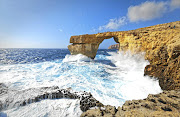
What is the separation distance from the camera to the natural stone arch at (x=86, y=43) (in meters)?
14.5

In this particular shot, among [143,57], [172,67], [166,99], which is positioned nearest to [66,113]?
[166,99]

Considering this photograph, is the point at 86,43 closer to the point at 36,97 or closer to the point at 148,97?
the point at 36,97

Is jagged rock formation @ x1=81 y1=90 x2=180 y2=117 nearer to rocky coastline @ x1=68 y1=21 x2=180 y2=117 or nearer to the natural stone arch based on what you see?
rocky coastline @ x1=68 y1=21 x2=180 y2=117

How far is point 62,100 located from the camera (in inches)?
129

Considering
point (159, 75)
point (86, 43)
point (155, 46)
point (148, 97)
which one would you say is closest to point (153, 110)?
point (148, 97)

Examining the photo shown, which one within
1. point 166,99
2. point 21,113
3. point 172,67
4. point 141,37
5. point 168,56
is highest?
point 141,37

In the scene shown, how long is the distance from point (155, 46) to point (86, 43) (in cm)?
1039

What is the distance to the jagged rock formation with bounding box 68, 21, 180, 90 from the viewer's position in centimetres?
396

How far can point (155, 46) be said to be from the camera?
22.9ft

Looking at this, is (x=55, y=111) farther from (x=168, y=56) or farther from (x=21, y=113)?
(x=168, y=56)

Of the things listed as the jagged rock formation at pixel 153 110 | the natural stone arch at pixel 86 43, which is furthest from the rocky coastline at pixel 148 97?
the natural stone arch at pixel 86 43

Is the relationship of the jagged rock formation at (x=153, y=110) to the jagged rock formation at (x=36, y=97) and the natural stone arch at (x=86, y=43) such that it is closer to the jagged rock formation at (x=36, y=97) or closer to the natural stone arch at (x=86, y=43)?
the jagged rock formation at (x=36, y=97)

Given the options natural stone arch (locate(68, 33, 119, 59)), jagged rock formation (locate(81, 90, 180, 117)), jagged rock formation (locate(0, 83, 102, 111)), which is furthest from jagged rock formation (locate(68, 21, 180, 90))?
jagged rock formation (locate(0, 83, 102, 111))

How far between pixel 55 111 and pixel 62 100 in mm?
583
